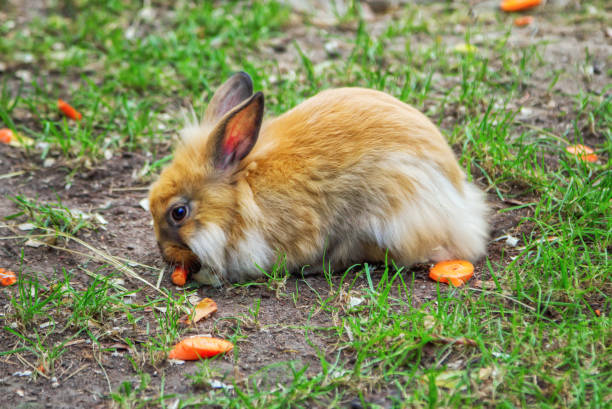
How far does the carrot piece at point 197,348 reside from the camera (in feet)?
10.3

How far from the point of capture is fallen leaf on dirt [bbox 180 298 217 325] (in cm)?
344

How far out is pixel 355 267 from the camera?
155 inches

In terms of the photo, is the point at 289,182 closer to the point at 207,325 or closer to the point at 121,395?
the point at 207,325

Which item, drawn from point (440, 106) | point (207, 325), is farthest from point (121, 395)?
point (440, 106)

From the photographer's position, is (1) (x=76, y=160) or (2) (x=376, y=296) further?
(1) (x=76, y=160)

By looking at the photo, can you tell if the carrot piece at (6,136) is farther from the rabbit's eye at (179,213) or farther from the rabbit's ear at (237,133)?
the rabbit's ear at (237,133)

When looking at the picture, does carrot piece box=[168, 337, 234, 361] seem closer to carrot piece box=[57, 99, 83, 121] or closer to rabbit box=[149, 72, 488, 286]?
rabbit box=[149, 72, 488, 286]

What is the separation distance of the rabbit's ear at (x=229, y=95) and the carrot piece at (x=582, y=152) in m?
2.06

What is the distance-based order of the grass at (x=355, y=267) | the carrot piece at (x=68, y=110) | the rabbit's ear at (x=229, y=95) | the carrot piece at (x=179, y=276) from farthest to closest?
the carrot piece at (x=68, y=110) < the rabbit's ear at (x=229, y=95) < the carrot piece at (x=179, y=276) < the grass at (x=355, y=267)

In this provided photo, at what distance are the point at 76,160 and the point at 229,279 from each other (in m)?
1.71

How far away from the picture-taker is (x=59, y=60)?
241 inches

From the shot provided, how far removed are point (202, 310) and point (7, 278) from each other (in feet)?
3.66

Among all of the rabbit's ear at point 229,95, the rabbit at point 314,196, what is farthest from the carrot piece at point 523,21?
the rabbit's ear at point 229,95

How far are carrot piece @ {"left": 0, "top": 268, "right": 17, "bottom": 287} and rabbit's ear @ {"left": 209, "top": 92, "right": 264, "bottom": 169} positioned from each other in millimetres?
1253
